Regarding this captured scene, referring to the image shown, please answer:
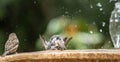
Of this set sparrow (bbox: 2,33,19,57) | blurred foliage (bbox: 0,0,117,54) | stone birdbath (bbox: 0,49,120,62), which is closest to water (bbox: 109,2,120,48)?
blurred foliage (bbox: 0,0,117,54)

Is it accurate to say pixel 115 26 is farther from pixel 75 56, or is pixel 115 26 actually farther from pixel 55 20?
pixel 75 56

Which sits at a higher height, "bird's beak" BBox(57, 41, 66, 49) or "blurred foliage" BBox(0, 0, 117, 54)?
"bird's beak" BBox(57, 41, 66, 49)

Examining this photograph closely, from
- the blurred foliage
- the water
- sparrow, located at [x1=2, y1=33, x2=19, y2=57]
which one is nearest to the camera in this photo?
sparrow, located at [x1=2, y1=33, x2=19, y2=57]

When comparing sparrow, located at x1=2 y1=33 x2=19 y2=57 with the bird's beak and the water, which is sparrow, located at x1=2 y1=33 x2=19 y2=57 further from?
the water

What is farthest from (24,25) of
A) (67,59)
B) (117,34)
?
(67,59)

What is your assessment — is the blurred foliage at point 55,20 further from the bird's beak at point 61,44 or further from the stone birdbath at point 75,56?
the stone birdbath at point 75,56

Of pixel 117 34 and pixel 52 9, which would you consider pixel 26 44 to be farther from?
pixel 117 34

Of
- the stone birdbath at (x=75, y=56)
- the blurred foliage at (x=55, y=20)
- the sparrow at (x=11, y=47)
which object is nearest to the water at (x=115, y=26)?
the blurred foliage at (x=55, y=20)

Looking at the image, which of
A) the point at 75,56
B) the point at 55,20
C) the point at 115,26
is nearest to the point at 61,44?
the point at 75,56
